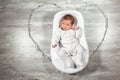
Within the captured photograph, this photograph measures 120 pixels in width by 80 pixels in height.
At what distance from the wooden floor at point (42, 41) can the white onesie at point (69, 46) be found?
0.10 meters

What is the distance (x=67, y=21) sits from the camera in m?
1.96

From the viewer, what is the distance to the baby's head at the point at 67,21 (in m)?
1.96

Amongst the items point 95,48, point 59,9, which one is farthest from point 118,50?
point 59,9

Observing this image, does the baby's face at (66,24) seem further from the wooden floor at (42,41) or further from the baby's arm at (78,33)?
the wooden floor at (42,41)

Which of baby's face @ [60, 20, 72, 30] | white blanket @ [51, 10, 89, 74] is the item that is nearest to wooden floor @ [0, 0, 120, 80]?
white blanket @ [51, 10, 89, 74]

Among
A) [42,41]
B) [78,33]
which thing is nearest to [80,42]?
[78,33]

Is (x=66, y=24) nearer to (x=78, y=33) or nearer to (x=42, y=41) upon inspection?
(x=78, y=33)

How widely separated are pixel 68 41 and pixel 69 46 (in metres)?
0.03

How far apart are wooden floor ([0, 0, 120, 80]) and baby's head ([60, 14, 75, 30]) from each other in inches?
7.9

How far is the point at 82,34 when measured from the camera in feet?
6.54

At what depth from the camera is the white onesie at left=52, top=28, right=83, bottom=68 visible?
1.90 m

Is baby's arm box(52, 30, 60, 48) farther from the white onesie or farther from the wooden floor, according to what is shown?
the wooden floor

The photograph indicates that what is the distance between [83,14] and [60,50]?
0.44 meters

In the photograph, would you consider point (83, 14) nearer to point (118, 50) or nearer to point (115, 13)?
point (115, 13)
